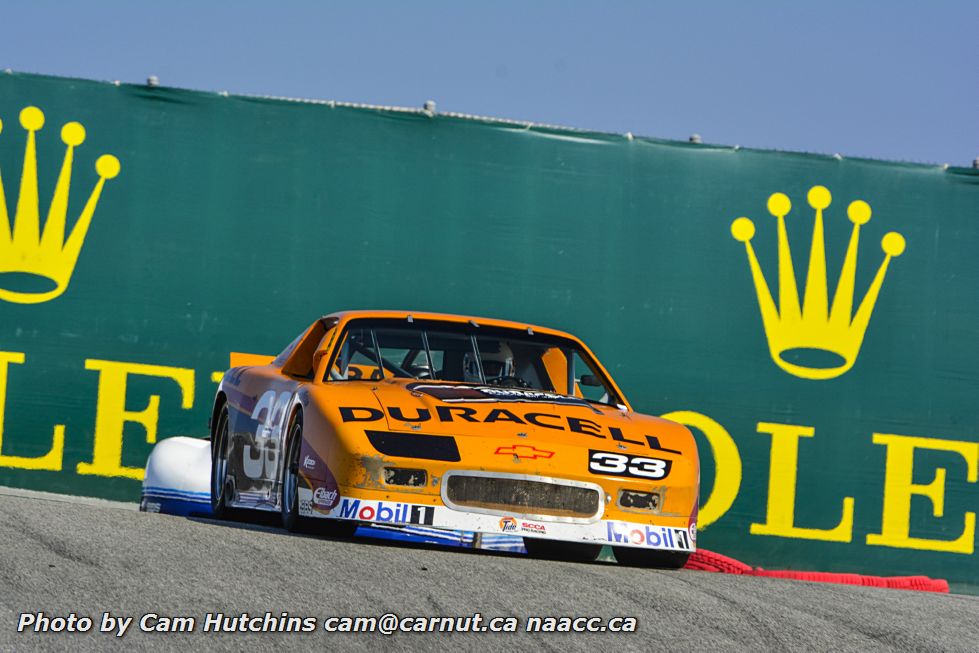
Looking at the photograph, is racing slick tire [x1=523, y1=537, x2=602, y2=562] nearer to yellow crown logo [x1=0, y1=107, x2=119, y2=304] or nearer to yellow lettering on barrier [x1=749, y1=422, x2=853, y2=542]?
yellow lettering on barrier [x1=749, y1=422, x2=853, y2=542]

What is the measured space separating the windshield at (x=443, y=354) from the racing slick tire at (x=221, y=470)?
3.51 feet

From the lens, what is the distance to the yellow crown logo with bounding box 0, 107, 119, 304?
32.6ft

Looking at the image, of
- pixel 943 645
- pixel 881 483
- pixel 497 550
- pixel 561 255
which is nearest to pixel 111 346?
pixel 561 255

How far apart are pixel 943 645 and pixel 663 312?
5772 mm

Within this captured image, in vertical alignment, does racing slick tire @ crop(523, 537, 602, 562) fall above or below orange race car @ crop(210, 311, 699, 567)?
below

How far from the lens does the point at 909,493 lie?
1006cm

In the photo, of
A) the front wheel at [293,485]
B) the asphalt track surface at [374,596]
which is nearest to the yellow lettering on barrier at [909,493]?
the asphalt track surface at [374,596]

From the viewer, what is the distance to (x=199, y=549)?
5125mm

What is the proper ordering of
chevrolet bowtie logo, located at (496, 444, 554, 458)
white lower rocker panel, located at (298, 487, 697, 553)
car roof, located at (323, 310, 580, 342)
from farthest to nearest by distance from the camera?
car roof, located at (323, 310, 580, 342) → chevrolet bowtie logo, located at (496, 444, 554, 458) → white lower rocker panel, located at (298, 487, 697, 553)

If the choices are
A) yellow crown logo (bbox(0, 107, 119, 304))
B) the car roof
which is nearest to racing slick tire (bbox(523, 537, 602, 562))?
the car roof

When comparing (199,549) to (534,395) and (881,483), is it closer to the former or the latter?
(534,395)

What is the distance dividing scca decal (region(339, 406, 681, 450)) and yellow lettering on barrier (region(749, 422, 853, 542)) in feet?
12.8

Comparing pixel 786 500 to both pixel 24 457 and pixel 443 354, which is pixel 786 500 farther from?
pixel 24 457

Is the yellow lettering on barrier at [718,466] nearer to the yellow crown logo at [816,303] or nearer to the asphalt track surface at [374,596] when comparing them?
the yellow crown logo at [816,303]
